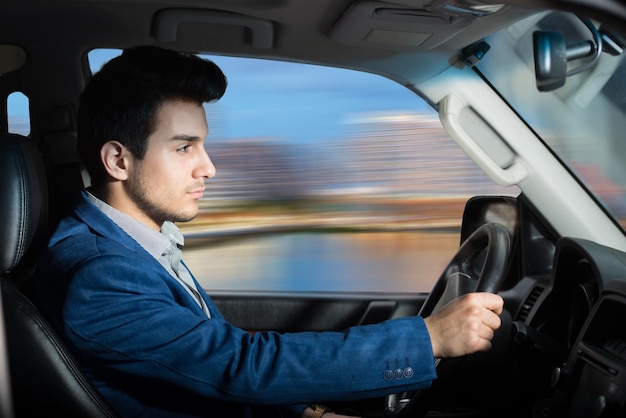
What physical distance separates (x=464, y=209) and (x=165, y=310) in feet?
4.49

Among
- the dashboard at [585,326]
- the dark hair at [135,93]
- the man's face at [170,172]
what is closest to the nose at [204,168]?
the man's face at [170,172]

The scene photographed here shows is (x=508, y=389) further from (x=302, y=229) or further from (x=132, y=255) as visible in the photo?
(x=302, y=229)

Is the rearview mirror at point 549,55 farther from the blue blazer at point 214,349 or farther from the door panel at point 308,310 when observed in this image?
the door panel at point 308,310

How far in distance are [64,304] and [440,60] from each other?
117 cm

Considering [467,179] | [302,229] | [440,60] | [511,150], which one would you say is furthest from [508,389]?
[302,229]

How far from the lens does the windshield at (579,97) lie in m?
2.00

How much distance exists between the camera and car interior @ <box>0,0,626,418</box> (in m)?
1.46

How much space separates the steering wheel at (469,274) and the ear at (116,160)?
75 centimetres

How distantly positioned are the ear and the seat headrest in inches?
7.9

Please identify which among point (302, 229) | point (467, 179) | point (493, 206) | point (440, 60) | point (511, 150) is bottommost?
point (302, 229)

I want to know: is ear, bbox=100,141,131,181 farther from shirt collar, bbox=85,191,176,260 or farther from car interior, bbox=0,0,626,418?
car interior, bbox=0,0,626,418

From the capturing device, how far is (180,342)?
1286 millimetres

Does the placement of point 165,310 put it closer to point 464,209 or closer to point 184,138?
point 184,138

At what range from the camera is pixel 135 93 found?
5.12ft
